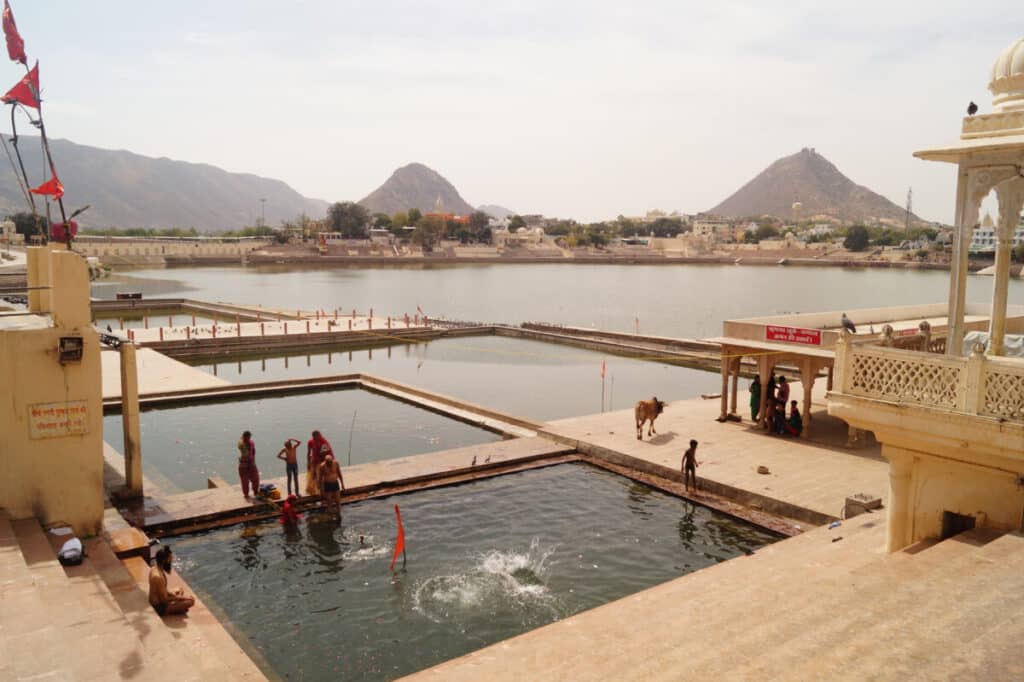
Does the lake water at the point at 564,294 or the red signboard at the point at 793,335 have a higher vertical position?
the red signboard at the point at 793,335

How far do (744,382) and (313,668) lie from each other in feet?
77.4

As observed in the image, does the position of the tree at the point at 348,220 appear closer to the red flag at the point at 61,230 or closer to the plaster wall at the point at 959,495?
the red flag at the point at 61,230

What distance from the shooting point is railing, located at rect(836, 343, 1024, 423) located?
763 cm

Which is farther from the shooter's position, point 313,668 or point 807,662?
point 313,668

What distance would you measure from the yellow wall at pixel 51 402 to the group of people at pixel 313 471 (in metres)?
2.81

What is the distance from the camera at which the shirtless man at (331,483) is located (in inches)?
508

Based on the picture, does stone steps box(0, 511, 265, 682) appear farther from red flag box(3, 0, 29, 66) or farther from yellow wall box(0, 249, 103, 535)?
red flag box(3, 0, 29, 66)

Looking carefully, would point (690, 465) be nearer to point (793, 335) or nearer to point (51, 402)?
point (793, 335)

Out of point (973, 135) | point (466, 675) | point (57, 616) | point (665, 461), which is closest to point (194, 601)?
point (57, 616)

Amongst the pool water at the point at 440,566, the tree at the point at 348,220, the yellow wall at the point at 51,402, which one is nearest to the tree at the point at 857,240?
the tree at the point at 348,220

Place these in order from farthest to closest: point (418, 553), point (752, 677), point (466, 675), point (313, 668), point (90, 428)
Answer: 1. point (418, 553)
2. point (90, 428)
3. point (313, 668)
4. point (466, 675)
5. point (752, 677)

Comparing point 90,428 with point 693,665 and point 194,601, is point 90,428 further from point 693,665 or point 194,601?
point 693,665

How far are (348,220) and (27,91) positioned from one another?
Answer: 6647 inches

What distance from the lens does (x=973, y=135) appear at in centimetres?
871
